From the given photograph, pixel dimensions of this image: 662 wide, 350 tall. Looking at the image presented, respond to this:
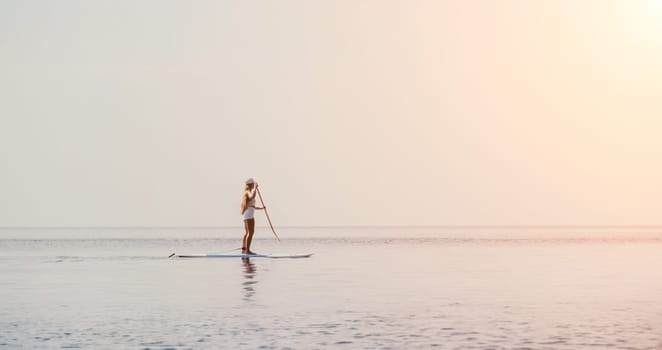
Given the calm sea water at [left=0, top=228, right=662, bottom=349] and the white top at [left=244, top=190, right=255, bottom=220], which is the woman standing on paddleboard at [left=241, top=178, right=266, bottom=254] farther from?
the calm sea water at [left=0, top=228, right=662, bottom=349]

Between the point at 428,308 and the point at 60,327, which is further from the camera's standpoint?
the point at 428,308

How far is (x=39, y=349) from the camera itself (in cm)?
1385

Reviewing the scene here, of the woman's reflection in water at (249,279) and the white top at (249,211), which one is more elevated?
the white top at (249,211)

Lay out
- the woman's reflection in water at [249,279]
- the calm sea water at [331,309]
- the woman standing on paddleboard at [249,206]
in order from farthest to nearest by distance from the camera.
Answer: the woman standing on paddleboard at [249,206], the woman's reflection in water at [249,279], the calm sea water at [331,309]

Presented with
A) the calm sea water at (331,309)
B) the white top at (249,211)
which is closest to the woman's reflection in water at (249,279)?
the calm sea water at (331,309)

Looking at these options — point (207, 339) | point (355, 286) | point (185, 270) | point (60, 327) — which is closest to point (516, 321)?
point (207, 339)

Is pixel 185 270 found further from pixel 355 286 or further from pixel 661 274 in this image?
pixel 661 274

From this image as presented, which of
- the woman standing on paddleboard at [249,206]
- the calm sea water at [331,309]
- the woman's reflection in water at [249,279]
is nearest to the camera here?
the calm sea water at [331,309]

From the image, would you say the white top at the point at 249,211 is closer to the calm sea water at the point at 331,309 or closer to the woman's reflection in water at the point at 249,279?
the woman's reflection in water at the point at 249,279

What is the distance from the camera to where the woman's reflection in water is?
75.0 ft

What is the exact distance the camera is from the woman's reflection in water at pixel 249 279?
22.8 meters

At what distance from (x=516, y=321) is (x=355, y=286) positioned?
8618mm

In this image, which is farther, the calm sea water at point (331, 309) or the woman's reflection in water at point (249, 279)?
the woman's reflection in water at point (249, 279)

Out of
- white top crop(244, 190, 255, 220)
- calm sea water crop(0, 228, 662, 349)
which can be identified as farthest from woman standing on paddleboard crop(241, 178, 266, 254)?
calm sea water crop(0, 228, 662, 349)
